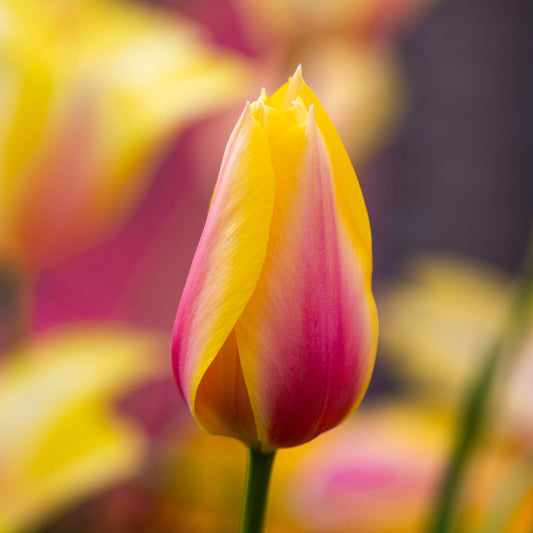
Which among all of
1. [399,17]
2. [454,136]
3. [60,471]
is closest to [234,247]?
[60,471]

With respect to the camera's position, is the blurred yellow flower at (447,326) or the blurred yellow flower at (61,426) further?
the blurred yellow flower at (447,326)

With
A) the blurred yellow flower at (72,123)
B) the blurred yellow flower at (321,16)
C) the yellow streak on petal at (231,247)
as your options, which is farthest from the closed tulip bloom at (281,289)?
the blurred yellow flower at (321,16)

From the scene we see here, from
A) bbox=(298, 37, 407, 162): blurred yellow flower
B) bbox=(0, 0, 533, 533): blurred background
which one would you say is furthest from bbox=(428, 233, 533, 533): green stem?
bbox=(298, 37, 407, 162): blurred yellow flower

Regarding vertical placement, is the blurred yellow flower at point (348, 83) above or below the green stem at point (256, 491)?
above

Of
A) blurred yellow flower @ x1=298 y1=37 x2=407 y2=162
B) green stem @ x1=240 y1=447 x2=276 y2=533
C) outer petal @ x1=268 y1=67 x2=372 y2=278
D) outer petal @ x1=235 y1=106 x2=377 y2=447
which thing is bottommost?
green stem @ x1=240 y1=447 x2=276 y2=533

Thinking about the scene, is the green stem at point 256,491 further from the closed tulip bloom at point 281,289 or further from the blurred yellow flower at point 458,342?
the blurred yellow flower at point 458,342

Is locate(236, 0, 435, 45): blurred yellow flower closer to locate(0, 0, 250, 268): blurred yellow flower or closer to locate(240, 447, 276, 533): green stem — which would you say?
locate(0, 0, 250, 268): blurred yellow flower
